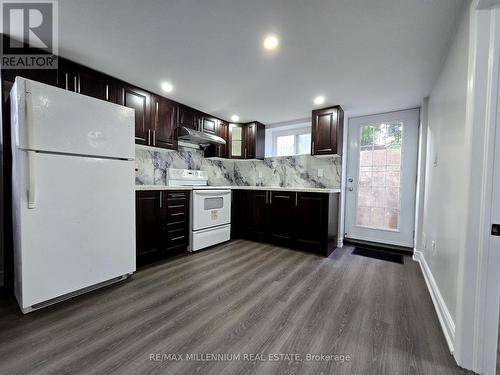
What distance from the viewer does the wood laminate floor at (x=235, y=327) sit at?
113 centimetres

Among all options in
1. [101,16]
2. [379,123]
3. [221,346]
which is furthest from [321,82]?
[221,346]

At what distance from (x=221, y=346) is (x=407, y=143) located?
11.2ft

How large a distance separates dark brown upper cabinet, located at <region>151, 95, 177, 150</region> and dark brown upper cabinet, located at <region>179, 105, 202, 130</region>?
0.35 feet

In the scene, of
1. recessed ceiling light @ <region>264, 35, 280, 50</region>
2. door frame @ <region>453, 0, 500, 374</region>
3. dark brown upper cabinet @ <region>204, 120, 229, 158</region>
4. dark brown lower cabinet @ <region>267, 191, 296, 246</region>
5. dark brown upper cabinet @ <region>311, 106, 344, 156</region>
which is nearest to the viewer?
door frame @ <region>453, 0, 500, 374</region>

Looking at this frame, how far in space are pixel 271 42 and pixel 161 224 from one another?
2.21 meters

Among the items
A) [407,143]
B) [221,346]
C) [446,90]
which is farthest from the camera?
[407,143]

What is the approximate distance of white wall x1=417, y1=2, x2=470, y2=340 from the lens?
1265mm

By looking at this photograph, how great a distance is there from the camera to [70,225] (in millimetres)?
1653

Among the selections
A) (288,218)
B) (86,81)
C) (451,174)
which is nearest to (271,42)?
(451,174)

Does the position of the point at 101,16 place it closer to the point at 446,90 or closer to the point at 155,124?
the point at 155,124

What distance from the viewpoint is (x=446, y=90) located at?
1.78 metres

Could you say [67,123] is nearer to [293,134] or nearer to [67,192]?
[67,192]

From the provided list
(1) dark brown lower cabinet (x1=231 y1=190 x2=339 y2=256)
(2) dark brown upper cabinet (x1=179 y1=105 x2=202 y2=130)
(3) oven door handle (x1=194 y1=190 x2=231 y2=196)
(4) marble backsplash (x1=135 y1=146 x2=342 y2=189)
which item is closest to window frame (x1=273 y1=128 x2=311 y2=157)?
(4) marble backsplash (x1=135 y1=146 x2=342 y2=189)

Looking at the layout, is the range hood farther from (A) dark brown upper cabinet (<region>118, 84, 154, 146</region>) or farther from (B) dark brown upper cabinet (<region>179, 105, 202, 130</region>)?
(A) dark brown upper cabinet (<region>118, 84, 154, 146</region>)
